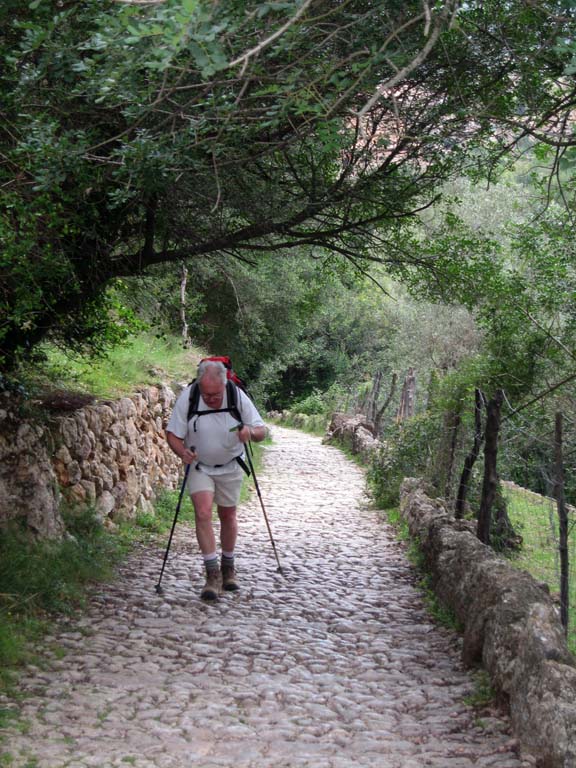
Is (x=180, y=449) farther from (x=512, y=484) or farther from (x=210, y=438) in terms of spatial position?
(x=512, y=484)

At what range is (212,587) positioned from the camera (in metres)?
7.79

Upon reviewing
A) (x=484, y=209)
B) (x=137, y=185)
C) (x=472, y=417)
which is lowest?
(x=472, y=417)

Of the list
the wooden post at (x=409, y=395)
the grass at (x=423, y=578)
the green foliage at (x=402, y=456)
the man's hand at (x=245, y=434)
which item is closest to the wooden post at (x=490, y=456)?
the grass at (x=423, y=578)

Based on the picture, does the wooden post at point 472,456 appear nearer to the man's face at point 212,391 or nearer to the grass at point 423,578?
the grass at point 423,578

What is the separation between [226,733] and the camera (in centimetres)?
473

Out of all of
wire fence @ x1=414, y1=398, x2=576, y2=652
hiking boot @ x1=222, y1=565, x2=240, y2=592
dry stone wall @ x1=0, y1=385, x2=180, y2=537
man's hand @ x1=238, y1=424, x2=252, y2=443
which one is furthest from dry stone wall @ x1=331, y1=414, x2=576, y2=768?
dry stone wall @ x1=0, y1=385, x2=180, y2=537

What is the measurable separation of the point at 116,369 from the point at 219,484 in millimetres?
6253

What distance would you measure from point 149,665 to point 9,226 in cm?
326

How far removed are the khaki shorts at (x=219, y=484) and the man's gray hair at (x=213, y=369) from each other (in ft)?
2.87

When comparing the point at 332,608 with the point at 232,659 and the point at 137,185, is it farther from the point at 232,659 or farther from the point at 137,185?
the point at 137,185

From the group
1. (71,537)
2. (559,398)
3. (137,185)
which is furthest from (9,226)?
(559,398)

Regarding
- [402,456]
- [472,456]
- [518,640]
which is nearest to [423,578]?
[472,456]

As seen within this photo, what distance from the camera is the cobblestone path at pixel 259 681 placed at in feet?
14.7

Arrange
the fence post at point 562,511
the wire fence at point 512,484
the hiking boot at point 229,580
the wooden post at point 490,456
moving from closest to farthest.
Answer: the fence post at point 562,511 < the wooden post at point 490,456 < the hiking boot at point 229,580 < the wire fence at point 512,484
